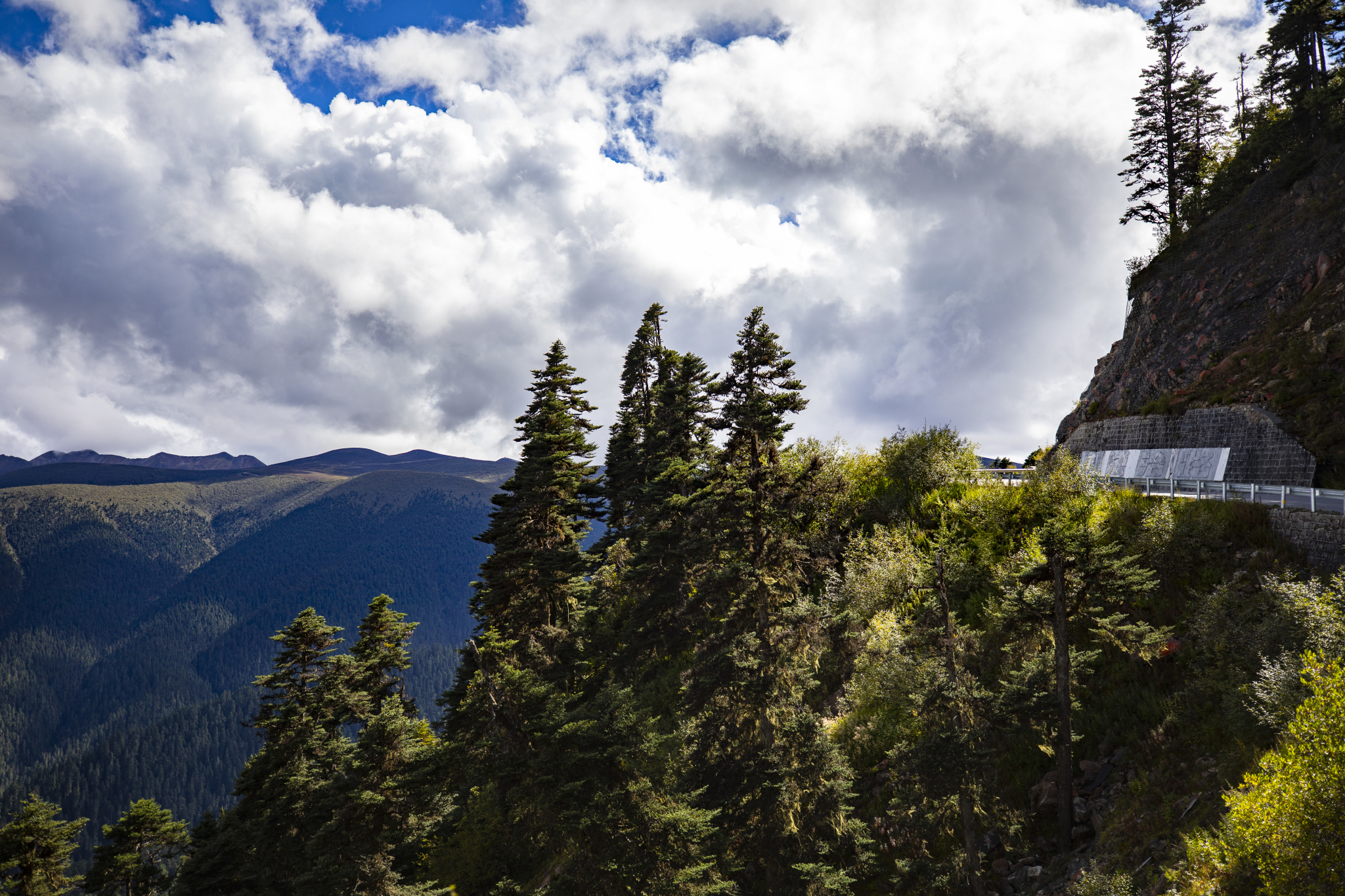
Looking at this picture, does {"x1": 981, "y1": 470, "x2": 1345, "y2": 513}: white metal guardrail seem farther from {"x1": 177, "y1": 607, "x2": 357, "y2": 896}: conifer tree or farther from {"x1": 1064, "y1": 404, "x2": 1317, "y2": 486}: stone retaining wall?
{"x1": 177, "y1": 607, "x2": 357, "y2": 896}: conifer tree

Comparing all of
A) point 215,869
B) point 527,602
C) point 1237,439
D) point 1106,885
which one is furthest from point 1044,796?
point 215,869

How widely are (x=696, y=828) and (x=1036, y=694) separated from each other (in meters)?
9.79

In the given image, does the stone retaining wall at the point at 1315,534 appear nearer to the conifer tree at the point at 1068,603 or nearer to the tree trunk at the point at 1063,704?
the conifer tree at the point at 1068,603

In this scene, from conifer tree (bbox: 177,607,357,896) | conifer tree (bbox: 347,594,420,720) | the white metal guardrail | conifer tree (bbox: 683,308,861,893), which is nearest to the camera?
conifer tree (bbox: 683,308,861,893)

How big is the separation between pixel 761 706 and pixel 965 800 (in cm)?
568

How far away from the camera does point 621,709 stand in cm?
1683

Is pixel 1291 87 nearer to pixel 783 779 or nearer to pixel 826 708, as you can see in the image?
pixel 826 708

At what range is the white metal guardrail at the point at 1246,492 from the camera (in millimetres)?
18688

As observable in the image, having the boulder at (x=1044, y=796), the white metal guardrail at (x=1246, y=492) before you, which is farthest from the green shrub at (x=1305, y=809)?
the white metal guardrail at (x=1246, y=492)

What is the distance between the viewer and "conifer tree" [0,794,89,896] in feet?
102

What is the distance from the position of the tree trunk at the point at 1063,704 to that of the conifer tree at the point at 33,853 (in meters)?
43.3

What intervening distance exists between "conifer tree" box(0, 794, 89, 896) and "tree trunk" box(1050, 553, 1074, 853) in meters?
43.3

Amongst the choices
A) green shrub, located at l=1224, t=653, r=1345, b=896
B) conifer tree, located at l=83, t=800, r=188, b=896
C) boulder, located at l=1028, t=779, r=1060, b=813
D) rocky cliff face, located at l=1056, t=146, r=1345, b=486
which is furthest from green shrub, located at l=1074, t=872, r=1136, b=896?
conifer tree, located at l=83, t=800, r=188, b=896

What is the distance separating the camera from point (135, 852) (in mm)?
33562
